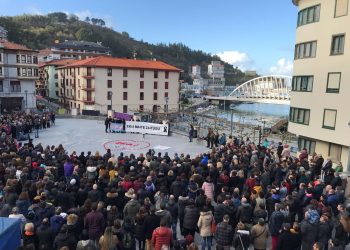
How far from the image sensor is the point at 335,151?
20703mm

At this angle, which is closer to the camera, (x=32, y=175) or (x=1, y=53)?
(x=32, y=175)

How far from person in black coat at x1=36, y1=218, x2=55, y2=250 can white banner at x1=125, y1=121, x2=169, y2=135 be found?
73.3 feet

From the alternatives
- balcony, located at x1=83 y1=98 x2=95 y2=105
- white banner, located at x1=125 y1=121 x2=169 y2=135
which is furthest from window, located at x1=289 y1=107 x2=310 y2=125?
balcony, located at x1=83 y1=98 x2=95 y2=105

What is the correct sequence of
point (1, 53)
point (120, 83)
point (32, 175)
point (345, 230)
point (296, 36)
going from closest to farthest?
point (345, 230) → point (32, 175) → point (296, 36) → point (1, 53) → point (120, 83)

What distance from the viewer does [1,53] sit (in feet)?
169

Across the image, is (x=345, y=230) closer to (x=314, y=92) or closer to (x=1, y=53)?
(x=314, y=92)

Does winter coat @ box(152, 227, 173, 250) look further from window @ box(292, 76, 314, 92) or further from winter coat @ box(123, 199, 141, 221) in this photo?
window @ box(292, 76, 314, 92)

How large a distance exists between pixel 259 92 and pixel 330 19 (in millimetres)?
115986

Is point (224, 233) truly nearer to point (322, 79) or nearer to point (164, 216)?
point (164, 216)

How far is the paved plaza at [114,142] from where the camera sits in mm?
24555

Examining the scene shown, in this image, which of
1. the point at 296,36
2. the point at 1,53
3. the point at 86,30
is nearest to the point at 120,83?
the point at 1,53

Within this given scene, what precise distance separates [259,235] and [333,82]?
50.8ft

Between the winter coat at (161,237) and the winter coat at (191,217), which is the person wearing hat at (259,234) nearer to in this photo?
the winter coat at (191,217)

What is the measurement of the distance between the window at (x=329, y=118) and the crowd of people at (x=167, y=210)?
27.1ft
